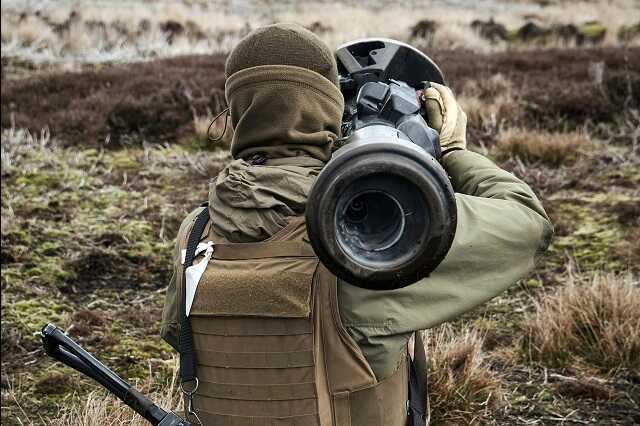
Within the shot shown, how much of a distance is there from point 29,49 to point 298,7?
15415 millimetres

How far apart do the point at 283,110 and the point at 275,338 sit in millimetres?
563

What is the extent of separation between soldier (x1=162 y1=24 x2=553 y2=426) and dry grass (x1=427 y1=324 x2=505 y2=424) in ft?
4.32

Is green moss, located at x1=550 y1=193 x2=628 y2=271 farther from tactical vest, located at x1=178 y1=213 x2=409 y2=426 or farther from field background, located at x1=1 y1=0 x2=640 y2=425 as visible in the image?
tactical vest, located at x1=178 y1=213 x2=409 y2=426

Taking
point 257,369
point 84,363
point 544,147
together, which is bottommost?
point 544,147

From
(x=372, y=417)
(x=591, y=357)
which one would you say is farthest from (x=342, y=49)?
(x=591, y=357)

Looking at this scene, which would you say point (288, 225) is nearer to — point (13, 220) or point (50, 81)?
point (13, 220)

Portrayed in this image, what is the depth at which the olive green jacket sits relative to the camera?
5.86 feet

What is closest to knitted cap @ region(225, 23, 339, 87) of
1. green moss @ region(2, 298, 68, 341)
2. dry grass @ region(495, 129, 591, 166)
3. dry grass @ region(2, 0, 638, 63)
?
green moss @ region(2, 298, 68, 341)

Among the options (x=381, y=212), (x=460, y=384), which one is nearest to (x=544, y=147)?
(x=460, y=384)

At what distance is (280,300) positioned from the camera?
70.2 inches

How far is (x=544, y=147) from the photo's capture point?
6707 mm

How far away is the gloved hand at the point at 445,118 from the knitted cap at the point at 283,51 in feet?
1.12

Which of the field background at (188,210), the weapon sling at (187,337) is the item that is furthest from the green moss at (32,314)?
the weapon sling at (187,337)

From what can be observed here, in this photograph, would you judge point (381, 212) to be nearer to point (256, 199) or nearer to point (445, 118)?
point (256, 199)
